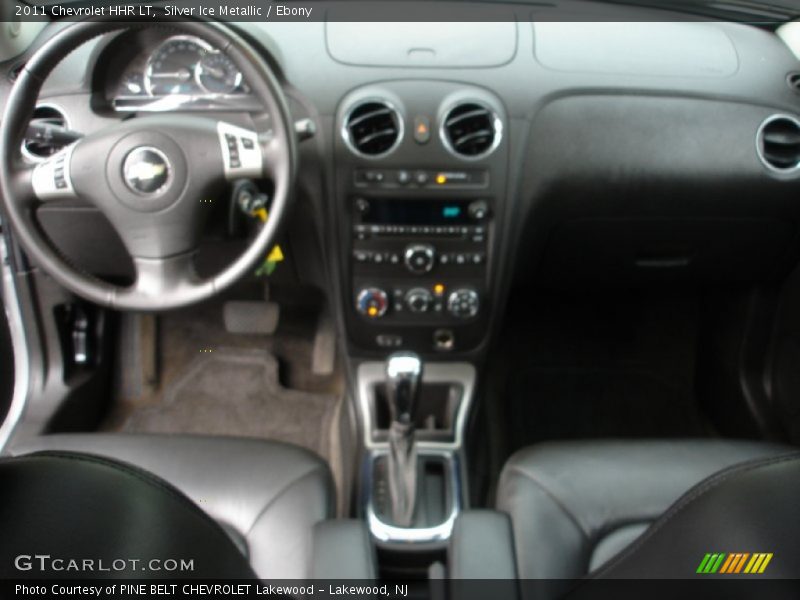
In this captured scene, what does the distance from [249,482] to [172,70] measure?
2.55 feet

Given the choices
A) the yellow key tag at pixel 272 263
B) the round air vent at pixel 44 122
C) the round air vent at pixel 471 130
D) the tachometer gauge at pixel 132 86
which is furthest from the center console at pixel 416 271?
the round air vent at pixel 44 122

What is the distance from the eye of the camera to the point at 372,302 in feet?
4.84

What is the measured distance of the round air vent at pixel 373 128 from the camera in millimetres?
1314

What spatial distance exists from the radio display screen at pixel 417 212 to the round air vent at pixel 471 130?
101mm

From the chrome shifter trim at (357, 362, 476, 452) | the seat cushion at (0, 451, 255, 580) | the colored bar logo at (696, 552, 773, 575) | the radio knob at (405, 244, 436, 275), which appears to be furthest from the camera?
the chrome shifter trim at (357, 362, 476, 452)

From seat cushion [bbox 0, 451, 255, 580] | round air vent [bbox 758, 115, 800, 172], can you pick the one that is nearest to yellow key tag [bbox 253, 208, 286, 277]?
seat cushion [bbox 0, 451, 255, 580]

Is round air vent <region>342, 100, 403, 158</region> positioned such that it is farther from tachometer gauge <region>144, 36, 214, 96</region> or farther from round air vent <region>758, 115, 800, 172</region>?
round air vent <region>758, 115, 800, 172</region>

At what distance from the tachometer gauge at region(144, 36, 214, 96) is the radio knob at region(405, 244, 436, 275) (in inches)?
20.1

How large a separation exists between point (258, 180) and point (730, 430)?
55.5 inches

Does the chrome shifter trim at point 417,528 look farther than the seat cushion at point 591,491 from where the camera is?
Yes

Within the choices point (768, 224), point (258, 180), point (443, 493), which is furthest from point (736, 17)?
point (443, 493)

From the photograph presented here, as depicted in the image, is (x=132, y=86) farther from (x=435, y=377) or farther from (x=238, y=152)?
(x=435, y=377)

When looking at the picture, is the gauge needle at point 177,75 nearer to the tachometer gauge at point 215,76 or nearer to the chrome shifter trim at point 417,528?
the tachometer gauge at point 215,76

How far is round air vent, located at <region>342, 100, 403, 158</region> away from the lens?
1.31 m
